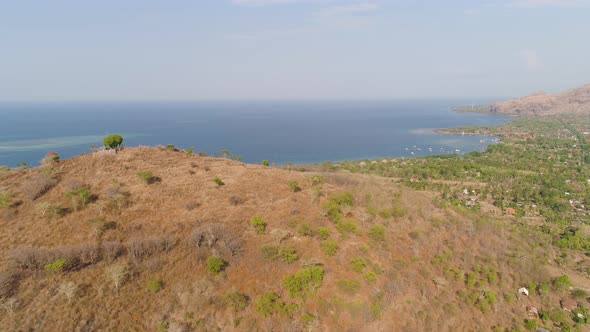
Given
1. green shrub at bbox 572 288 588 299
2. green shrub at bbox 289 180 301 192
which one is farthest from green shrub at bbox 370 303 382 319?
green shrub at bbox 572 288 588 299

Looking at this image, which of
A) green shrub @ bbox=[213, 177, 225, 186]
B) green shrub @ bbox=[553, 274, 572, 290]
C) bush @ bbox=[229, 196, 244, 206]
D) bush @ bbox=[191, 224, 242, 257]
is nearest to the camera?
→ bush @ bbox=[191, 224, 242, 257]

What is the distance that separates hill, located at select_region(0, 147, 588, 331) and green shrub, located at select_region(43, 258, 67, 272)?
79 millimetres

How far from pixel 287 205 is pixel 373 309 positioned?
12.0 meters

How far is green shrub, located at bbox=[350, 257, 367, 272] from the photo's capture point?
949 inches

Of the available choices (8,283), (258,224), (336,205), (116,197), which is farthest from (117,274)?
(336,205)

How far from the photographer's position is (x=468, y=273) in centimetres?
2747

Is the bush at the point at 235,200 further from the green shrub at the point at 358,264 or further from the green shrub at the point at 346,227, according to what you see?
the green shrub at the point at 358,264

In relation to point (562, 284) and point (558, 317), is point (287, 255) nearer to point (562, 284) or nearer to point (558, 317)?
point (558, 317)

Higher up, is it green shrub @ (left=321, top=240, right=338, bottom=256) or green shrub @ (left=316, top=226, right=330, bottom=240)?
green shrub @ (left=316, top=226, right=330, bottom=240)

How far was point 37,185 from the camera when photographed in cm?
2681

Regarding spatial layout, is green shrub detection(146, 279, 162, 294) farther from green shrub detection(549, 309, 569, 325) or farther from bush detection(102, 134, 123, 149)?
green shrub detection(549, 309, 569, 325)

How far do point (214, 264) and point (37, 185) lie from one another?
1774 cm

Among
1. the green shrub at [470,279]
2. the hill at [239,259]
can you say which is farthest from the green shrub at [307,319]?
the green shrub at [470,279]

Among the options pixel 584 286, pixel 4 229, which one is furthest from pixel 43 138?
pixel 584 286
